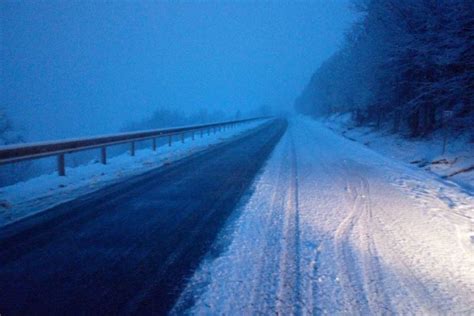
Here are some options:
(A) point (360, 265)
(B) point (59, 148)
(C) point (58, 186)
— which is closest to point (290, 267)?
(A) point (360, 265)

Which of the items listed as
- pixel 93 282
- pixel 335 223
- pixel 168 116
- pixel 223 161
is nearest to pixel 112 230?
pixel 93 282

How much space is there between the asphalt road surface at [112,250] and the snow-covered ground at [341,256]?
1.26 ft

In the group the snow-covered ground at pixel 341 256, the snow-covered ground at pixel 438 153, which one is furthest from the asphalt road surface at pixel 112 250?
the snow-covered ground at pixel 438 153

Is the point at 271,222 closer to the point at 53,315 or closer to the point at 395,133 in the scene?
the point at 53,315

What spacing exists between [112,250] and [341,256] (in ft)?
10.6

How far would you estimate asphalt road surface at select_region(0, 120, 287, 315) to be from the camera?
119 inches

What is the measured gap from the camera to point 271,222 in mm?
5398

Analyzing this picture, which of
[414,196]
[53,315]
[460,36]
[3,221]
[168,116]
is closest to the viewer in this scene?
[53,315]

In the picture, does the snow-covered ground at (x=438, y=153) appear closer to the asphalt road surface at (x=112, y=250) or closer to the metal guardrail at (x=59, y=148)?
the asphalt road surface at (x=112, y=250)

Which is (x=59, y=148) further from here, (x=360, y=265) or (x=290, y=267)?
(x=360, y=265)

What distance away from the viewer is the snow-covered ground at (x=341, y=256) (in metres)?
3.07

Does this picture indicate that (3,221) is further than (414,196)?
No

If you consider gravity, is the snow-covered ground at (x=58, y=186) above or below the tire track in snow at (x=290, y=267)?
below

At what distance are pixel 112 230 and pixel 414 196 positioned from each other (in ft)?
23.0
